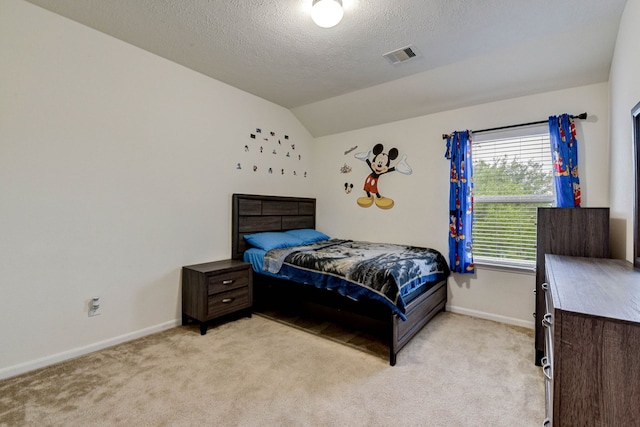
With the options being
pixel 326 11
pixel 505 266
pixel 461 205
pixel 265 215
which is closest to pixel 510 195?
pixel 461 205

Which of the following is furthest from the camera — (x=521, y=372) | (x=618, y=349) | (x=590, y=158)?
(x=590, y=158)

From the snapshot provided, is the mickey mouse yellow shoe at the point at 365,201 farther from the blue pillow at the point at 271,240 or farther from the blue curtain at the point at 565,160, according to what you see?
the blue curtain at the point at 565,160

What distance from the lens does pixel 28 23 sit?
2.03m

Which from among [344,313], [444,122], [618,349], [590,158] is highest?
[444,122]

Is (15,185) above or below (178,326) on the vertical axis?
above

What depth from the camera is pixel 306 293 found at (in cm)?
280

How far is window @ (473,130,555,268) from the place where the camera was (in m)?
2.85

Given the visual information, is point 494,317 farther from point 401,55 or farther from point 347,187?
point 401,55

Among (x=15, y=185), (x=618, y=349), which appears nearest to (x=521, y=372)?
(x=618, y=349)

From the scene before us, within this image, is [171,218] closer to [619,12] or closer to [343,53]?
[343,53]

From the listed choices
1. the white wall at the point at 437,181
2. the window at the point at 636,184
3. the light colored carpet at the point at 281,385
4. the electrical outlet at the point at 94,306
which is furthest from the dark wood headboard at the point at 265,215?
the window at the point at 636,184

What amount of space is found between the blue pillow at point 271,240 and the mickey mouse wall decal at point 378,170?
113 centimetres

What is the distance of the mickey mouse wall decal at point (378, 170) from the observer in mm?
3686

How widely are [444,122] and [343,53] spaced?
1.50 m
